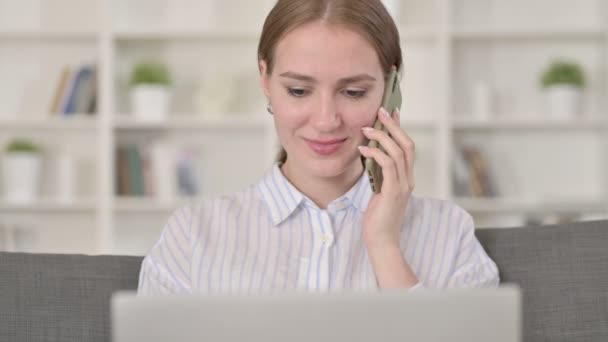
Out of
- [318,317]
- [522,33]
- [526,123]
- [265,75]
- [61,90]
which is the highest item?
[522,33]

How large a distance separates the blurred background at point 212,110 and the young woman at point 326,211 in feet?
8.11

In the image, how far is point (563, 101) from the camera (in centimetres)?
428

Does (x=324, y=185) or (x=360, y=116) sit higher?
(x=360, y=116)

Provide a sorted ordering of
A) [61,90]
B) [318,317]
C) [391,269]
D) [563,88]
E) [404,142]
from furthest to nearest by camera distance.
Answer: [61,90], [563,88], [404,142], [391,269], [318,317]

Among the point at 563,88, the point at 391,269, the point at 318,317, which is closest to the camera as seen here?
the point at 318,317

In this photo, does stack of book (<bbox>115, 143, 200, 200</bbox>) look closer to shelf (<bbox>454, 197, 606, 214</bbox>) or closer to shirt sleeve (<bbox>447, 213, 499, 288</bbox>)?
shelf (<bbox>454, 197, 606, 214</bbox>)

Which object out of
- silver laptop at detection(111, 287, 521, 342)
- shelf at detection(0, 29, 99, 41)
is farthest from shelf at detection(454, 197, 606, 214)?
silver laptop at detection(111, 287, 521, 342)

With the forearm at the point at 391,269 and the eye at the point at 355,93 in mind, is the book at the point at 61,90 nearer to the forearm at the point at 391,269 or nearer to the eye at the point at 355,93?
the eye at the point at 355,93

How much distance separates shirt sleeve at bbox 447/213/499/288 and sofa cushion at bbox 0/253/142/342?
0.61 m

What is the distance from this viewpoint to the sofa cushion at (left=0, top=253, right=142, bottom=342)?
1.66m

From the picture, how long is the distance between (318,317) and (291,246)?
2.73 feet

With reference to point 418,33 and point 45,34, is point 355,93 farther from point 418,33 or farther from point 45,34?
point 45,34

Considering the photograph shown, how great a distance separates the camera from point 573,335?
168 cm

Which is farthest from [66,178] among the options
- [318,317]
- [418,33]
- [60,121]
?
[318,317]
